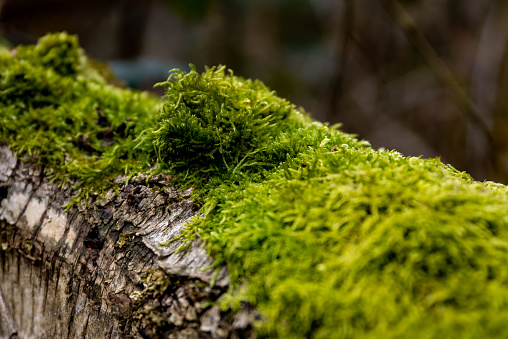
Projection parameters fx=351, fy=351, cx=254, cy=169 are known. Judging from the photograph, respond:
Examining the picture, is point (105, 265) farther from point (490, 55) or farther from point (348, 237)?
point (490, 55)

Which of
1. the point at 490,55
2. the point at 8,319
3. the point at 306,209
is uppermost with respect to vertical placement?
the point at 490,55

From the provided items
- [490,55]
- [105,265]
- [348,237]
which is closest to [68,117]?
[105,265]

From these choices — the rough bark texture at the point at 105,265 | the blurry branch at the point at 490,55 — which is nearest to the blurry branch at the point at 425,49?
the blurry branch at the point at 490,55

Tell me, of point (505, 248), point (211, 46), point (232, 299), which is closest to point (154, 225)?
point (232, 299)

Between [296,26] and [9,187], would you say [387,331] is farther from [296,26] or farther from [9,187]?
[296,26]

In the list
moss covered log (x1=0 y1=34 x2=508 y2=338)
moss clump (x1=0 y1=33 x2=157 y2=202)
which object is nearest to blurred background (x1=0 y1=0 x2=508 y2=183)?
moss clump (x1=0 y1=33 x2=157 y2=202)

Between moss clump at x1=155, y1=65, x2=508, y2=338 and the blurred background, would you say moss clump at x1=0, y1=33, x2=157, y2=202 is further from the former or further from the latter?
the blurred background
